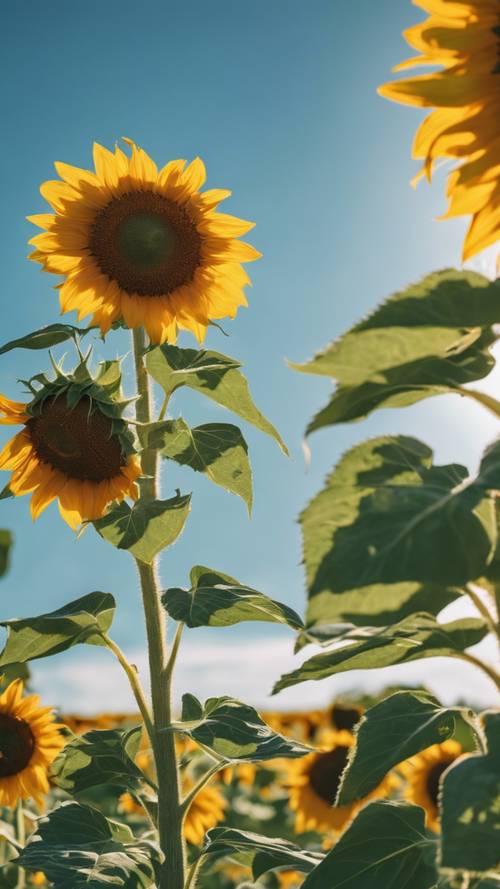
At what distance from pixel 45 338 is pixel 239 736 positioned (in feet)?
3.81

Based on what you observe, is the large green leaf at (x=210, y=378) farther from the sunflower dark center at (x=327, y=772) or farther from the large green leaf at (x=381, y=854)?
the sunflower dark center at (x=327, y=772)

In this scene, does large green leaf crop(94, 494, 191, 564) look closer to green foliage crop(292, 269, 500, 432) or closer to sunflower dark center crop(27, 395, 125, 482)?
sunflower dark center crop(27, 395, 125, 482)

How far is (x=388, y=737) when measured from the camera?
156 centimetres

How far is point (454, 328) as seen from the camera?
1.22 meters

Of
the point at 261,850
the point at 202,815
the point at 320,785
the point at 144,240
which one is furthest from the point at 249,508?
the point at 320,785

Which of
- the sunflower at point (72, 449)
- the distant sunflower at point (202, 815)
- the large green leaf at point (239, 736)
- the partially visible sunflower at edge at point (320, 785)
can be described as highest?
the sunflower at point (72, 449)

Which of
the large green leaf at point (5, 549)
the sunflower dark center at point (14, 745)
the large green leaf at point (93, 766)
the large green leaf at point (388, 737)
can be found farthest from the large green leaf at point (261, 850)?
the large green leaf at point (5, 549)

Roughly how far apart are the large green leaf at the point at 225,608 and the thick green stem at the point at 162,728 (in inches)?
7.0

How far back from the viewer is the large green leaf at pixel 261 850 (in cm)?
204

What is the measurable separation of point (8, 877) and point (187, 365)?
1853 millimetres

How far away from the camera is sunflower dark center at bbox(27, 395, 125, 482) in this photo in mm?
2654

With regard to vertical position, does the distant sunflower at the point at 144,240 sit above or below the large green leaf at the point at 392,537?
above

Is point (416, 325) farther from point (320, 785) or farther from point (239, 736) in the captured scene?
point (320, 785)

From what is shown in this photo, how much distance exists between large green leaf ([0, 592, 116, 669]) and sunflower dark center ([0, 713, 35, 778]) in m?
1.67
